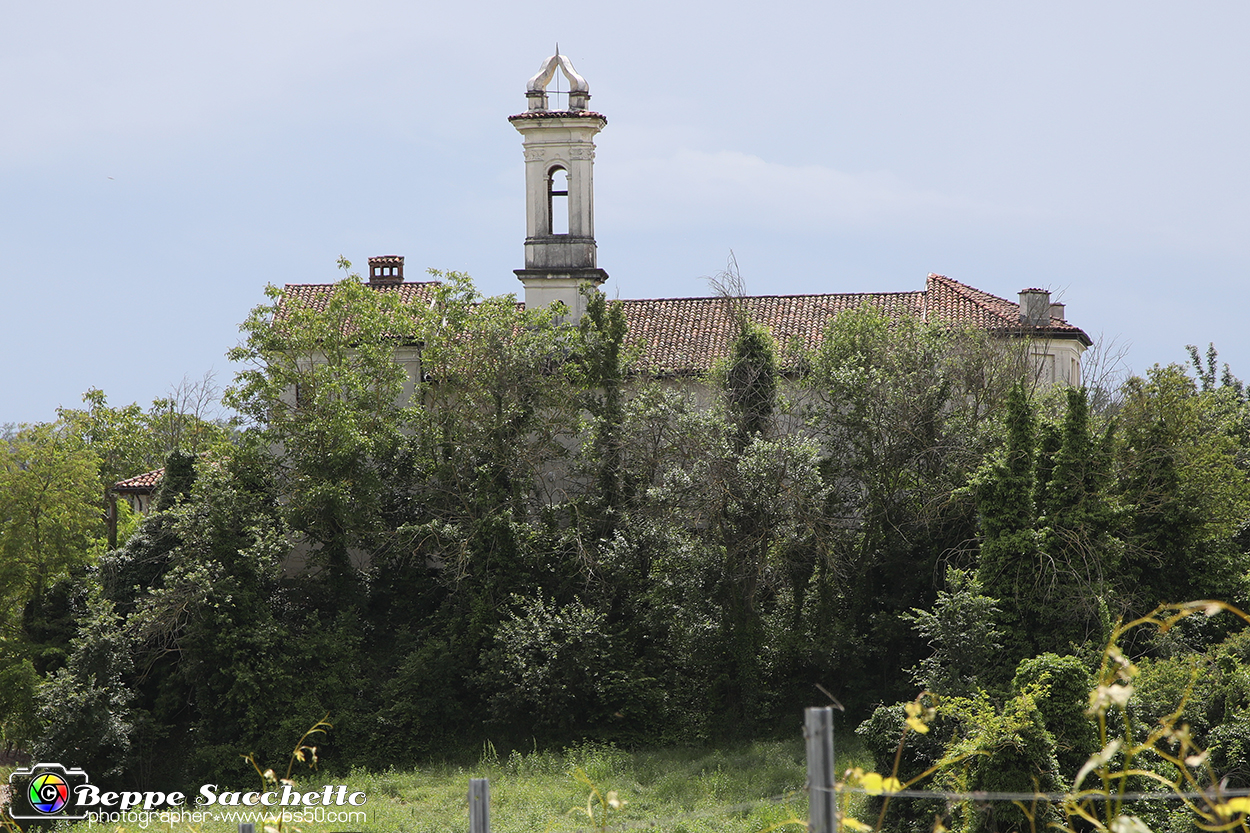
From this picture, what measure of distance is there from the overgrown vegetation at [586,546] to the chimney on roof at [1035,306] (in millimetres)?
4413

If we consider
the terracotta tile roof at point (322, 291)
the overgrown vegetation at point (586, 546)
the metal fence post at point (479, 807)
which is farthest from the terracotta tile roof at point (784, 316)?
the metal fence post at point (479, 807)

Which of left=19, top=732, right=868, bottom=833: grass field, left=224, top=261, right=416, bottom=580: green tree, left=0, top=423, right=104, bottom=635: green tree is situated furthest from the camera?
left=0, top=423, right=104, bottom=635: green tree

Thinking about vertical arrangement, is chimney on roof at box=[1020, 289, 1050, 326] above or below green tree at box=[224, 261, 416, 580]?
above

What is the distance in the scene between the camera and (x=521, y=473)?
1115 inches

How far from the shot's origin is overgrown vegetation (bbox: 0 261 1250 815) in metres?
24.1

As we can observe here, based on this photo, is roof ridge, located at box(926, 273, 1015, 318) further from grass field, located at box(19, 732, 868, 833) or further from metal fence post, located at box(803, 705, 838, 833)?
metal fence post, located at box(803, 705, 838, 833)

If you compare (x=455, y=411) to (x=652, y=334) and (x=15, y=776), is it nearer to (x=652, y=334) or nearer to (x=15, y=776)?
(x=652, y=334)

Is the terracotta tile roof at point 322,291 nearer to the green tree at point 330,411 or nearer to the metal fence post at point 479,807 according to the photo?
the green tree at point 330,411

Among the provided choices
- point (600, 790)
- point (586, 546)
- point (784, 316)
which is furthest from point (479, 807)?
point (784, 316)

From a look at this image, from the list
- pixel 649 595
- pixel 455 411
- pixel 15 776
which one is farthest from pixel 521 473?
pixel 15 776

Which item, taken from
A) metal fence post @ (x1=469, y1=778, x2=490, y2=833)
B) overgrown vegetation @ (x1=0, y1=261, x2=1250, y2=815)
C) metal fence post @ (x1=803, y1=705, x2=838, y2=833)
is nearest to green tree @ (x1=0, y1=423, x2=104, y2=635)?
overgrown vegetation @ (x1=0, y1=261, x2=1250, y2=815)

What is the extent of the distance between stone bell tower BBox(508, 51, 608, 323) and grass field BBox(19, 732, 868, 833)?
14.3 metres

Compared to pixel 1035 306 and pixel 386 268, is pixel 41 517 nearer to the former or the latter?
pixel 386 268

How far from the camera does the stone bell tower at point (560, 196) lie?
113ft
